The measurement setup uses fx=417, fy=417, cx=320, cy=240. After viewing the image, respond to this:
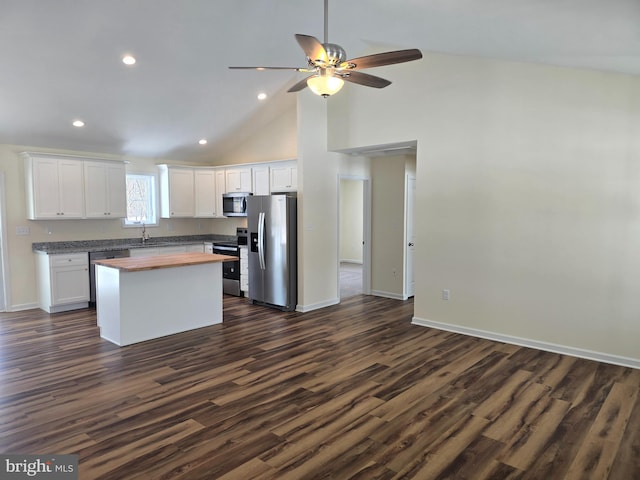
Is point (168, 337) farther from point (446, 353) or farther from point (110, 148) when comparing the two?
point (110, 148)

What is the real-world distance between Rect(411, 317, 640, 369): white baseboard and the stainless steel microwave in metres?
3.62

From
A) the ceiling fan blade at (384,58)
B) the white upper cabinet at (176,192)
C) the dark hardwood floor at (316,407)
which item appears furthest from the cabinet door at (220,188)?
the ceiling fan blade at (384,58)

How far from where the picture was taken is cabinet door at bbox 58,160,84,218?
6.32 m

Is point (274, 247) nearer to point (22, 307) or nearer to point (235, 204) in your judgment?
point (235, 204)

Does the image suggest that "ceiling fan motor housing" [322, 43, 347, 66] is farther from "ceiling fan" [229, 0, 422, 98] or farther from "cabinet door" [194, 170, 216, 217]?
"cabinet door" [194, 170, 216, 217]

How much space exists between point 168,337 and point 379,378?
2682mm

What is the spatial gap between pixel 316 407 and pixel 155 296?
104 inches

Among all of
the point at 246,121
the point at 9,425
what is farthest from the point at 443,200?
the point at 9,425

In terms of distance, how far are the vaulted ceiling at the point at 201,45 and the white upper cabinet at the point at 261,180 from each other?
105 centimetres

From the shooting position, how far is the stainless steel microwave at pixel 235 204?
7.47 metres

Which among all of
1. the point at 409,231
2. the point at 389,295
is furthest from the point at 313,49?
the point at 389,295

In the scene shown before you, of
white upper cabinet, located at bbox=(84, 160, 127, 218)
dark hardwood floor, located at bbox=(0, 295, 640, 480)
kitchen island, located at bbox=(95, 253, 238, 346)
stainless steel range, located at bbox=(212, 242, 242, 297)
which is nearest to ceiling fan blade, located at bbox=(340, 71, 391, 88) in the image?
dark hardwood floor, located at bbox=(0, 295, 640, 480)

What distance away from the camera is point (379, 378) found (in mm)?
3848

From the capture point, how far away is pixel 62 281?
6188 mm
